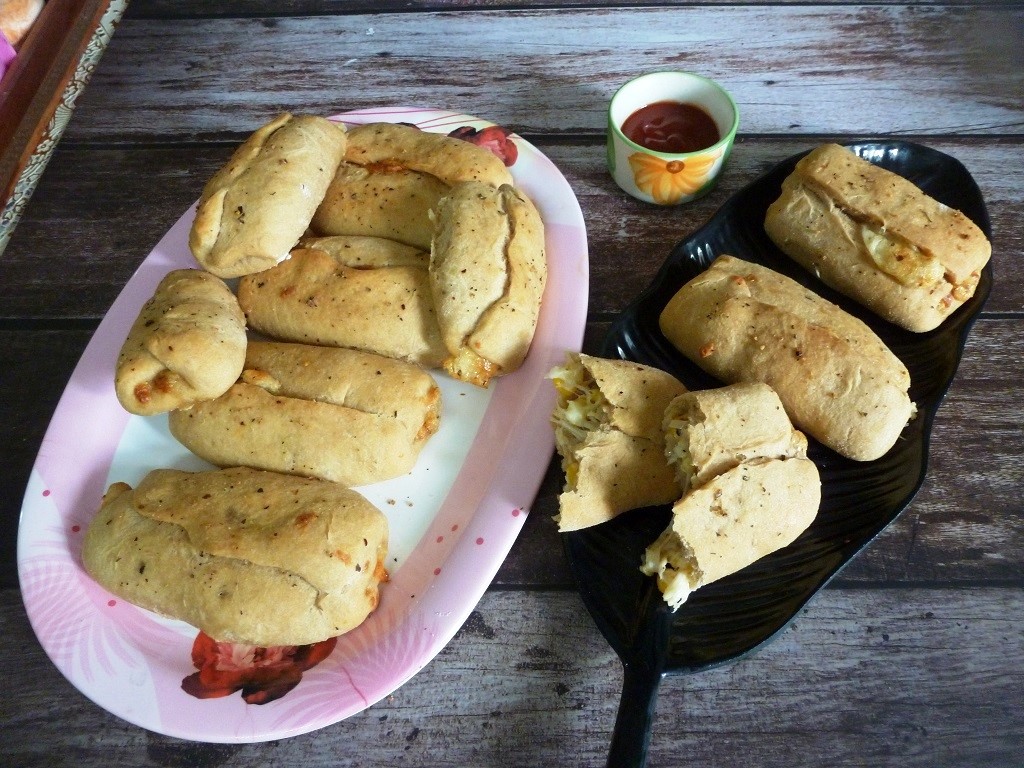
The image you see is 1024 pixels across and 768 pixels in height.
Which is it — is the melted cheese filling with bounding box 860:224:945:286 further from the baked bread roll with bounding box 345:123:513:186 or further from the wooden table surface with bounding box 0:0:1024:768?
the baked bread roll with bounding box 345:123:513:186

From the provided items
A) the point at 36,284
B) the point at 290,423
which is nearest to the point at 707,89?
the point at 290,423

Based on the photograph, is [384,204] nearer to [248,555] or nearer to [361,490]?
[361,490]

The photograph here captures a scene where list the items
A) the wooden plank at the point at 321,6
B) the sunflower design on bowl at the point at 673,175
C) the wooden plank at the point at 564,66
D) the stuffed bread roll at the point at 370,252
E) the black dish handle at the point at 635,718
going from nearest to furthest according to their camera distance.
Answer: the black dish handle at the point at 635,718 < the stuffed bread roll at the point at 370,252 < the sunflower design on bowl at the point at 673,175 < the wooden plank at the point at 564,66 < the wooden plank at the point at 321,6

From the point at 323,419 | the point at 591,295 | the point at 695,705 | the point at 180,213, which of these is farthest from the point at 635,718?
the point at 180,213

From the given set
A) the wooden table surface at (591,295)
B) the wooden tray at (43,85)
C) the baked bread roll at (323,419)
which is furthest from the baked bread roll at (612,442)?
the wooden tray at (43,85)

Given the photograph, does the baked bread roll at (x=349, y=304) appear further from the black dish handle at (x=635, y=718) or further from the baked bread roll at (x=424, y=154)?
the black dish handle at (x=635, y=718)

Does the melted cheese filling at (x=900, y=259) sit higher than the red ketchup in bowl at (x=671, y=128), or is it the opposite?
the red ketchup in bowl at (x=671, y=128)
